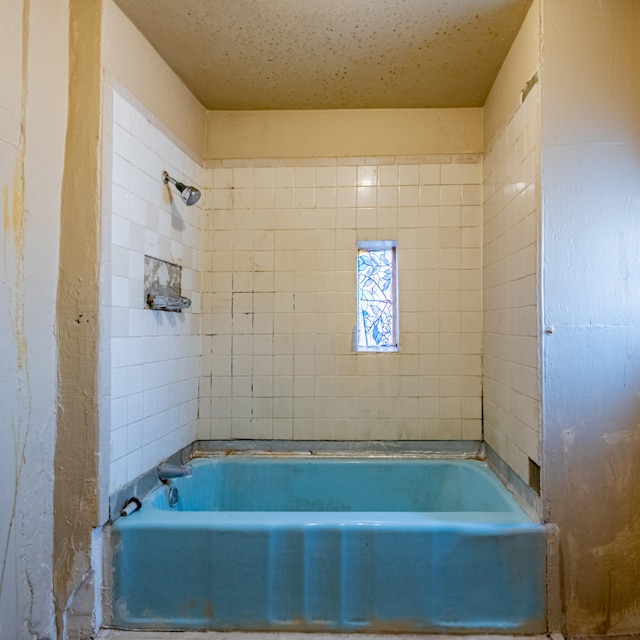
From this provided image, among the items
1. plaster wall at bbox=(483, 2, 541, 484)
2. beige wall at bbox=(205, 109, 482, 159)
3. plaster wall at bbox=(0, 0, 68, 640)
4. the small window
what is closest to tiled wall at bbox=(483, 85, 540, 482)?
plaster wall at bbox=(483, 2, 541, 484)

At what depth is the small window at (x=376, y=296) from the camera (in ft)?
7.57

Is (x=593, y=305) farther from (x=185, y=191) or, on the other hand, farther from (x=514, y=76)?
(x=185, y=191)

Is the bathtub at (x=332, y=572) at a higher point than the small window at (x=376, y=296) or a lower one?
lower

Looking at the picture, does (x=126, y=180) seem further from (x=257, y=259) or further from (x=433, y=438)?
(x=433, y=438)

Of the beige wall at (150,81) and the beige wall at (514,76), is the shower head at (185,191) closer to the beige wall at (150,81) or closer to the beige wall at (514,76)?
the beige wall at (150,81)

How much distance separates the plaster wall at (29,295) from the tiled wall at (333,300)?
91 cm

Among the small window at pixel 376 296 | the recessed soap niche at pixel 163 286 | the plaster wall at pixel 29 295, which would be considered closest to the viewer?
the plaster wall at pixel 29 295

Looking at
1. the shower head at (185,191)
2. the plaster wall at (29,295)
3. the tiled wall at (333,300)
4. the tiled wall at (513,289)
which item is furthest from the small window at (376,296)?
the plaster wall at (29,295)

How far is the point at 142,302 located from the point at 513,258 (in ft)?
5.12

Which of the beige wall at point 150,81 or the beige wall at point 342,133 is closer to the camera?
the beige wall at point 150,81

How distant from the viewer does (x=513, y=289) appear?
173cm

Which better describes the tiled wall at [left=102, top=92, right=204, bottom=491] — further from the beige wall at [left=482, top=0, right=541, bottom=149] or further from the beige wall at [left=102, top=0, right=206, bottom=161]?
the beige wall at [left=482, top=0, right=541, bottom=149]

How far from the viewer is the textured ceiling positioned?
Answer: 156 centimetres

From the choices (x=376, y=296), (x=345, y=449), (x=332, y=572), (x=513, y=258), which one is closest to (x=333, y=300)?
(x=376, y=296)
